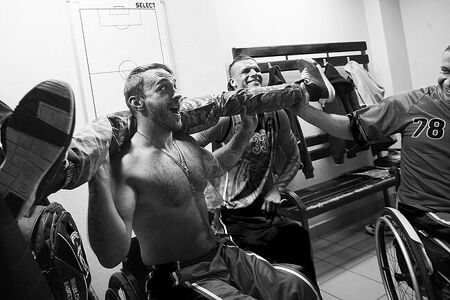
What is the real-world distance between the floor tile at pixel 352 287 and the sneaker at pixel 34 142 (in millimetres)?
2119

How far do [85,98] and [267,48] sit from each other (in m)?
1.69

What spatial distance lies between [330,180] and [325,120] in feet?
5.25

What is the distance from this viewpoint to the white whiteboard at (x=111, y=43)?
2.08 metres

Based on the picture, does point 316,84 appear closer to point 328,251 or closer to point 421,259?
point 421,259

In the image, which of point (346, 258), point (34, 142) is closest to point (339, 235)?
point (346, 258)

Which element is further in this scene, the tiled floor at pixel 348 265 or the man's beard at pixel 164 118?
the tiled floor at pixel 348 265

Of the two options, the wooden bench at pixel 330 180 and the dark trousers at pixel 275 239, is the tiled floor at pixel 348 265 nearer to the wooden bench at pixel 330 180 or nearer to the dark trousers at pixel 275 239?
the wooden bench at pixel 330 180

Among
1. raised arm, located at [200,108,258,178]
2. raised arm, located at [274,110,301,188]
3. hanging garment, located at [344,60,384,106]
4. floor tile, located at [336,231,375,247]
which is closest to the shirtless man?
raised arm, located at [200,108,258,178]

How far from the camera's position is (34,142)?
66 cm

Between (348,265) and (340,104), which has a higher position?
(340,104)

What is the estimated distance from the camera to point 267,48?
303 cm

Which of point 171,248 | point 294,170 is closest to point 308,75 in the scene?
point 294,170

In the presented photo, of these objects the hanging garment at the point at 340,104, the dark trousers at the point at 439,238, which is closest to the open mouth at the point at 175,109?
the dark trousers at the point at 439,238

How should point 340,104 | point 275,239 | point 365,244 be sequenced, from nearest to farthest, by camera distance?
point 275,239, point 365,244, point 340,104
